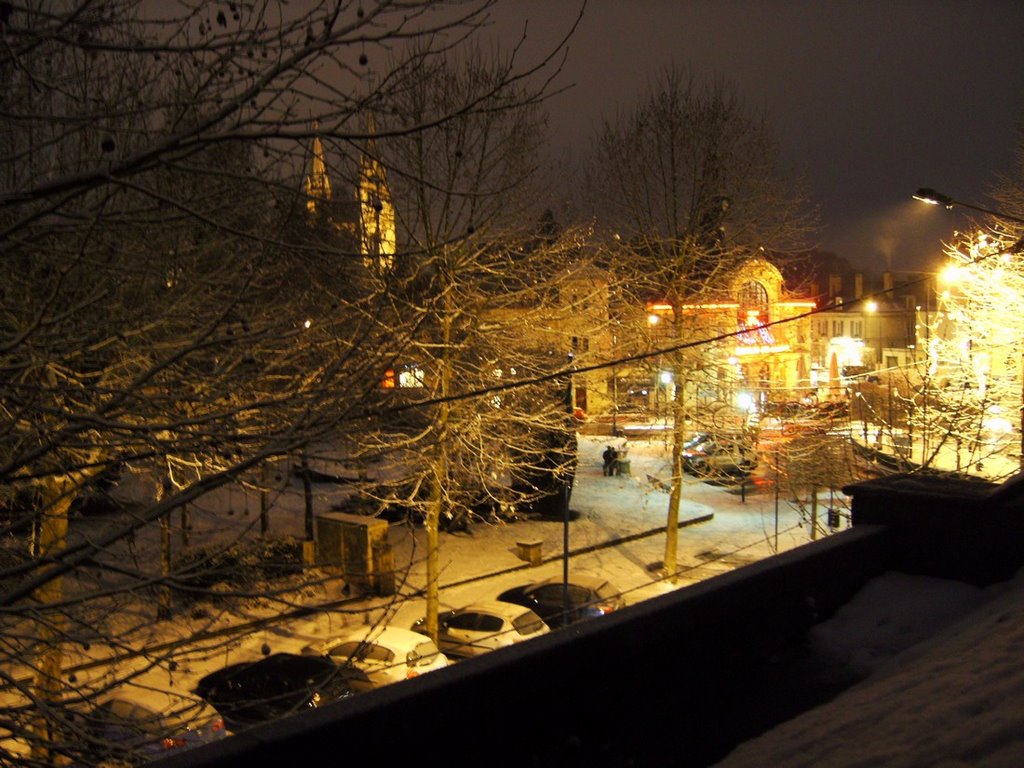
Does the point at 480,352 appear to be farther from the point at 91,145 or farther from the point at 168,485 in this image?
the point at 91,145

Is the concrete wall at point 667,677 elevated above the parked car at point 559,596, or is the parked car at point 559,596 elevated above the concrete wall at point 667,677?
the concrete wall at point 667,677

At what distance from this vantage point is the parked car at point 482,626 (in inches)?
486

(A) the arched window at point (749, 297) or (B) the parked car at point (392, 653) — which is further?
(A) the arched window at point (749, 297)

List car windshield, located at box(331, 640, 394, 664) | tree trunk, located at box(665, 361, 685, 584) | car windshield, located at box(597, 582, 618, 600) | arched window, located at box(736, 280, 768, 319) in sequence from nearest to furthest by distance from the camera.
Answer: car windshield, located at box(331, 640, 394, 664)
car windshield, located at box(597, 582, 618, 600)
tree trunk, located at box(665, 361, 685, 584)
arched window, located at box(736, 280, 768, 319)

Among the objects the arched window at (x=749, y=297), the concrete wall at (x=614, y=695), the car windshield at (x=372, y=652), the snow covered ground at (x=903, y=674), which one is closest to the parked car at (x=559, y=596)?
the snow covered ground at (x=903, y=674)

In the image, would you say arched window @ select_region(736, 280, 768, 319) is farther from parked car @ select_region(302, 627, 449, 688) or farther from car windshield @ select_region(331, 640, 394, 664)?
car windshield @ select_region(331, 640, 394, 664)

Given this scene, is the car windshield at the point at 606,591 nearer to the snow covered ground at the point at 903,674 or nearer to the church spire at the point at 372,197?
the snow covered ground at the point at 903,674

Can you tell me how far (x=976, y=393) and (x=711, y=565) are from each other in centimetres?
838

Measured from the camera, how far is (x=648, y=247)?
1848 cm

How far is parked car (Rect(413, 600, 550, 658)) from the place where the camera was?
12.3 metres

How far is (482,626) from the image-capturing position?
12.8 metres

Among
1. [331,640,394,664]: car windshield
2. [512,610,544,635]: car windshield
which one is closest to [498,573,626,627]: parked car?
[512,610,544,635]: car windshield

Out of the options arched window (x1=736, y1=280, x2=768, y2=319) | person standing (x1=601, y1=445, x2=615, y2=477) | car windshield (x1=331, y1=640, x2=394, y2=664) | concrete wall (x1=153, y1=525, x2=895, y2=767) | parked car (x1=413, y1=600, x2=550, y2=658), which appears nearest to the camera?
concrete wall (x1=153, y1=525, x2=895, y2=767)

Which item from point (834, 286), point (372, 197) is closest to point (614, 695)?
point (372, 197)
